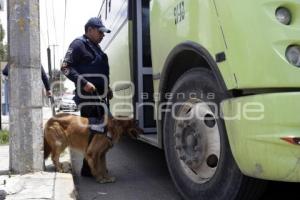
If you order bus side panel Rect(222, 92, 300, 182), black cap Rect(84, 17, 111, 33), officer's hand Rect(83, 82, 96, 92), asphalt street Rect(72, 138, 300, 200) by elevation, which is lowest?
asphalt street Rect(72, 138, 300, 200)

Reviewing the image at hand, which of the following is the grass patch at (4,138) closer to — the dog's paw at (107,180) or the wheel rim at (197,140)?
the dog's paw at (107,180)

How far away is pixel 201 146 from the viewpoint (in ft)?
11.5

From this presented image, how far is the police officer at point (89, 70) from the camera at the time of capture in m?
5.08

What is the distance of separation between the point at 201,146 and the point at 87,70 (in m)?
2.17

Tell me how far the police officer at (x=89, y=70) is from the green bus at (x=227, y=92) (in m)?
0.96

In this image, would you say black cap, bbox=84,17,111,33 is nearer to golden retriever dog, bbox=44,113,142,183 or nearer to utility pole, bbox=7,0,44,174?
utility pole, bbox=7,0,44,174

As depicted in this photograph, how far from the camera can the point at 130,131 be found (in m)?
5.08

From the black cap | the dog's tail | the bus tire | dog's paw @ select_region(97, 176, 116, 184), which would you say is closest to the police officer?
the black cap

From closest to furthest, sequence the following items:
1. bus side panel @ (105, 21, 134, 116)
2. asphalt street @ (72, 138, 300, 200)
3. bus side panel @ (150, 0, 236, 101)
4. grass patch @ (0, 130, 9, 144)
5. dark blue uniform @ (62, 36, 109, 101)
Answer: bus side panel @ (150, 0, 236, 101) → asphalt street @ (72, 138, 300, 200) → dark blue uniform @ (62, 36, 109, 101) → bus side panel @ (105, 21, 134, 116) → grass patch @ (0, 130, 9, 144)

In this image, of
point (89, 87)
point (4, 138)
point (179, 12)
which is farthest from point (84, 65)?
point (4, 138)

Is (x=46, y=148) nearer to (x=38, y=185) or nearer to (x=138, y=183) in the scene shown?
(x=38, y=185)

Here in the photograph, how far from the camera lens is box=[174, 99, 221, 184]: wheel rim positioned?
11.2ft

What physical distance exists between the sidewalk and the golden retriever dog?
0.29 m

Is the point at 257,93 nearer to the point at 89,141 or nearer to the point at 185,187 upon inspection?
the point at 185,187
